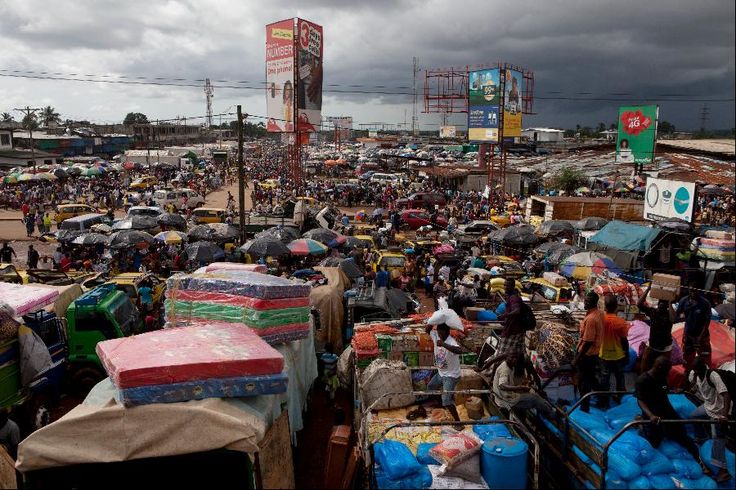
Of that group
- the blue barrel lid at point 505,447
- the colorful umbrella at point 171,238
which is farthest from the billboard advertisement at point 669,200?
the colorful umbrella at point 171,238

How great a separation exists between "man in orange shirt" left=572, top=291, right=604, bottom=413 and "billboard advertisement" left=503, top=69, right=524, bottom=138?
40862mm

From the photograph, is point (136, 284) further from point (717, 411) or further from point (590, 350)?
point (717, 411)

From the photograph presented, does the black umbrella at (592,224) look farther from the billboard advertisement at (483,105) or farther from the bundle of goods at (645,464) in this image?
the billboard advertisement at (483,105)

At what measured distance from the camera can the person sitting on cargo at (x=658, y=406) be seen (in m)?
5.39

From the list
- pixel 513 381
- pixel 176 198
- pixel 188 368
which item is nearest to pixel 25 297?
pixel 188 368

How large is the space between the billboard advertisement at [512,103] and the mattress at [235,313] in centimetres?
4066

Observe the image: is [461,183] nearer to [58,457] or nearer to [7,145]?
[58,457]

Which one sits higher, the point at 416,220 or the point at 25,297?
the point at 25,297

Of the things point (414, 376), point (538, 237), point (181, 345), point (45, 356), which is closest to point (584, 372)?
point (414, 376)

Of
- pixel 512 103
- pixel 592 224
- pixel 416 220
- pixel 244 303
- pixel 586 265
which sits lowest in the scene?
pixel 416 220

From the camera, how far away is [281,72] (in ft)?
141

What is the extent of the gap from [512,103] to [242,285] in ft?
140

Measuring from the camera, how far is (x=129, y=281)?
13.7 metres

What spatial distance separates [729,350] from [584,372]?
1.71 m
